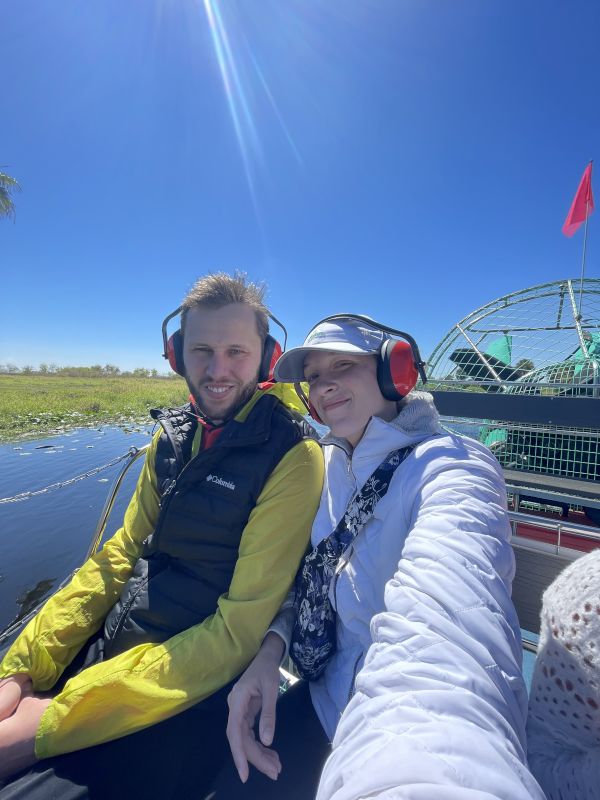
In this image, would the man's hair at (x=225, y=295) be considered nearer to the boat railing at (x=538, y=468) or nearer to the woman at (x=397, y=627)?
the woman at (x=397, y=627)

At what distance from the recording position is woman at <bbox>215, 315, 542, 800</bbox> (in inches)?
19.9

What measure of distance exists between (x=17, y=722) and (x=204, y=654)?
0.63 meters

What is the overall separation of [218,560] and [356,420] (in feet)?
2.74

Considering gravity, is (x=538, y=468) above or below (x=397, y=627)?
below

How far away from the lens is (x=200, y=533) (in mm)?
1469

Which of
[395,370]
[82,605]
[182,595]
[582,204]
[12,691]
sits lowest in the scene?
[12,691]

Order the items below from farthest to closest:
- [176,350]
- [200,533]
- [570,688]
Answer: [176,350]
[200,533]
[570,688]

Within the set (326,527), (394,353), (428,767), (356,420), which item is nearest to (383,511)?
(326,527)

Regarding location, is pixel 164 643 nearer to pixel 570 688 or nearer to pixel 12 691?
pixel 12 691

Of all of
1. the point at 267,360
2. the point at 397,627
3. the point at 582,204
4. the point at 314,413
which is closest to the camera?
the point at 397,627

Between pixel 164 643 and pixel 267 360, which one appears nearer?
pixel 164 643

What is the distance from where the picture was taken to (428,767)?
0.47 metres

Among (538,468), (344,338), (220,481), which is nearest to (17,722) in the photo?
(220,481)

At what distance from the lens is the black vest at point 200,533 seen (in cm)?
140
